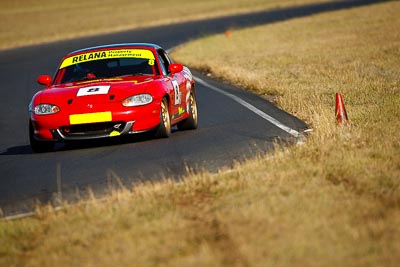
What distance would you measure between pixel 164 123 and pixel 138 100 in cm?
46

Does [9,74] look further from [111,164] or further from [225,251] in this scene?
[225,251]

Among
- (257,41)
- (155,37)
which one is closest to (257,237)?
(257,41)

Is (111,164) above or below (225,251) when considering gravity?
below

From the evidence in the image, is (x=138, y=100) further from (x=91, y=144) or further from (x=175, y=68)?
(x=175, y=68)

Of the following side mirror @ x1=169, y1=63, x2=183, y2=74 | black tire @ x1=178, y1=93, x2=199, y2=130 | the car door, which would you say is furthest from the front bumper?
black tire @ x1=178, y1=93, x2=199, y2=130

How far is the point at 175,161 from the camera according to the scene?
1041 centimetres

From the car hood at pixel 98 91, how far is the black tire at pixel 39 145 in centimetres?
44

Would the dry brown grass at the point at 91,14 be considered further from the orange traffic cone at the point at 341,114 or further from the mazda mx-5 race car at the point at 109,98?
the orange traffic cone at the point at 341,114

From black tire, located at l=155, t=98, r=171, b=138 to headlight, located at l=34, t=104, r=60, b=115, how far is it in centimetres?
120

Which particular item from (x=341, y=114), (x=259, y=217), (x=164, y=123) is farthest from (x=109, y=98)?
(x=259, y=217)

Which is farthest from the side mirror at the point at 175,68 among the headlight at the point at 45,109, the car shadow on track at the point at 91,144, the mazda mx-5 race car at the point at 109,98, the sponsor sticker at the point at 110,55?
the headlight at the point at 45,109

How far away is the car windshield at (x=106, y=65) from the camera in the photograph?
13.0m

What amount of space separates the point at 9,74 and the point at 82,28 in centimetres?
3068

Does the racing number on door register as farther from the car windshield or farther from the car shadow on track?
the car shadow on track
